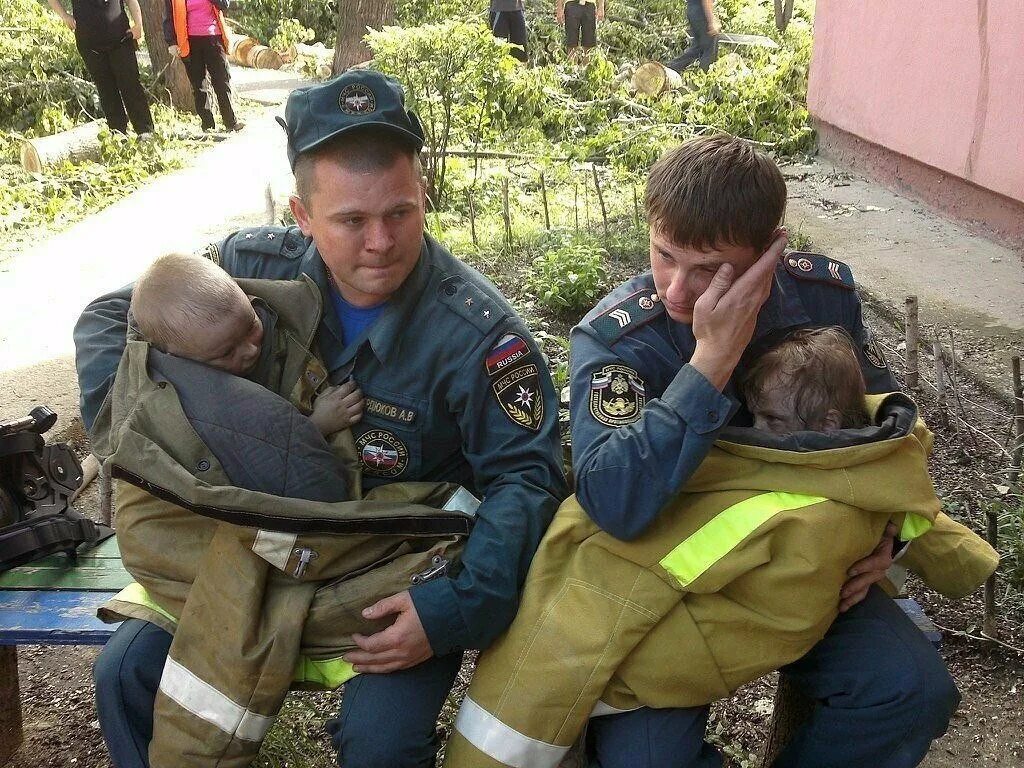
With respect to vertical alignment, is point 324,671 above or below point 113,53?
below

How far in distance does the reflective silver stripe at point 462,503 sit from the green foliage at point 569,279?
3.13m

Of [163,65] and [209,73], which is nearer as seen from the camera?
[209,73]

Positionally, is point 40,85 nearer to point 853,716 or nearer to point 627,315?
point 627,315

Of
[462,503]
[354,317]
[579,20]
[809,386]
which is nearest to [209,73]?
[579,20]

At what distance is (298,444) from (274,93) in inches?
553

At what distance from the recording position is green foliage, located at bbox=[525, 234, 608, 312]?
541 cm

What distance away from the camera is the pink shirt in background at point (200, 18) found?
10797mm

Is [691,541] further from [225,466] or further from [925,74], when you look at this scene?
[925,74]

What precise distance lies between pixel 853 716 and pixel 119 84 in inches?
427

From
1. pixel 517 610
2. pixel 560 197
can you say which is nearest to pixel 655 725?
pixel 517 610

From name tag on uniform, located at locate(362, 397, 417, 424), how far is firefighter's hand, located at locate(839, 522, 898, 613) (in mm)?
1075

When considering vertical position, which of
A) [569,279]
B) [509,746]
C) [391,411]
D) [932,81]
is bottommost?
[569,279]

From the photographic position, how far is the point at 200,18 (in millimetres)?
10859

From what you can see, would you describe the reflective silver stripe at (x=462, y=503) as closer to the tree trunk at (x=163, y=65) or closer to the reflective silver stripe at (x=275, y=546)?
the reflective silver stripe at (x=275, y=546)
